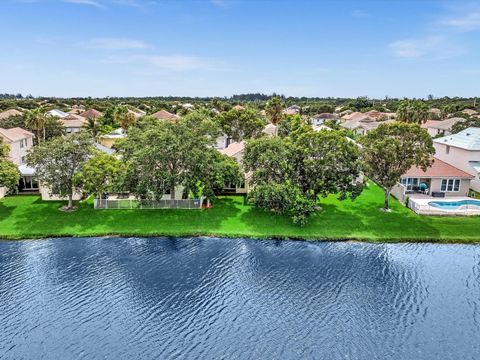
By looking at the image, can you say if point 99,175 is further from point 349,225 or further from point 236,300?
point 349,225

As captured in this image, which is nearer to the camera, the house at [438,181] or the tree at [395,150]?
the tree at [395,150]

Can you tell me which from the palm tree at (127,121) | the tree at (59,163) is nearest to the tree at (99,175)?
the tree at (59,163)

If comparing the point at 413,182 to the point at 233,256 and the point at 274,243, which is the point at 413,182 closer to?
the point at 274,243

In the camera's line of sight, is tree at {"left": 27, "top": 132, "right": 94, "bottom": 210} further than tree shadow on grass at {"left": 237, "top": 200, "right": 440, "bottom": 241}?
Yes

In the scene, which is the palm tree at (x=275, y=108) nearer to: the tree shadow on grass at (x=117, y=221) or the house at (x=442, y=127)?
the tree shadow on grass at (x=117, y=221)

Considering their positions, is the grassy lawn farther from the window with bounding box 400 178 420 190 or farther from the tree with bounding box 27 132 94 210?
the window with bounding box 400 178 420 190

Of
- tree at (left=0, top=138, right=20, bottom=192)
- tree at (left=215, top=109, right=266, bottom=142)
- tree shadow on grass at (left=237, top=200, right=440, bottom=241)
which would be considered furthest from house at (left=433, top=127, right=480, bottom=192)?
tree at (left=0, top=138, right=20, bottom=192)
